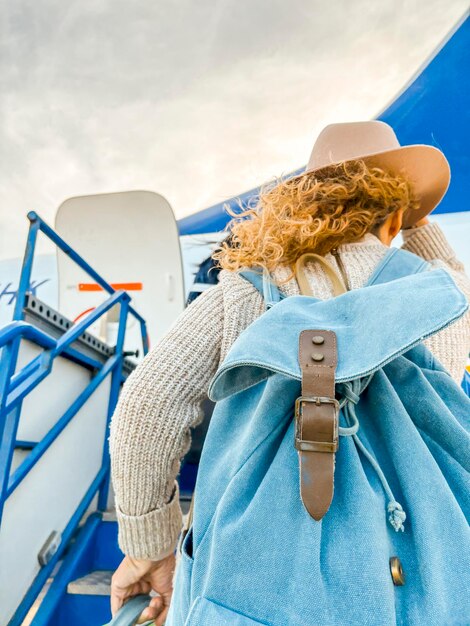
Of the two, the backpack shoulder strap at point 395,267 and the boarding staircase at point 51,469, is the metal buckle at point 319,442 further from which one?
the boarding staircase at point 51,469

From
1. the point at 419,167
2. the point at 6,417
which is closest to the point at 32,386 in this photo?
the point at 6,417

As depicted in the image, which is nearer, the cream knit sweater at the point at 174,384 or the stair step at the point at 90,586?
the cream knit sweater at the point at 174,384

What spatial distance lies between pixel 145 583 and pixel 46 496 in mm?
832

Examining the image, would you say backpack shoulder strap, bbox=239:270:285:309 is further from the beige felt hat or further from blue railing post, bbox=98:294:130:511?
blue railing post, bbox=98:294:130:511

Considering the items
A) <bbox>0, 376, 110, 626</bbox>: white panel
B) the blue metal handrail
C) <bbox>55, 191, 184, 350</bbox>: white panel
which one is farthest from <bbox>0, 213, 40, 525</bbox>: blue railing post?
<bbox>55, 191, 184, 350</bbox>: white panel

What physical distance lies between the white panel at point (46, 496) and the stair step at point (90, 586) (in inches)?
6.8

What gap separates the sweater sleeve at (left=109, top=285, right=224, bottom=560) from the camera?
0.67m

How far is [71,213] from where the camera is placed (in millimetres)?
3604

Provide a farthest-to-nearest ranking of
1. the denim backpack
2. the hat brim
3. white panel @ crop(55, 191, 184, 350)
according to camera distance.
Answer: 1. white panel @ crop(55, 191, 184, 350)
2. the hat brim
3. the denim backpack

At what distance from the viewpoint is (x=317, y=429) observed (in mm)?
413

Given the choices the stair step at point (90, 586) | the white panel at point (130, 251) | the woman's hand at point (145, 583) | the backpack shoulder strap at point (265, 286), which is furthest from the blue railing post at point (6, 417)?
the white panel at point (130, 251)

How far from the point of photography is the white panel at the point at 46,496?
123 cm

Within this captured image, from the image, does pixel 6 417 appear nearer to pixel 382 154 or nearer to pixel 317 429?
pixel 317 429

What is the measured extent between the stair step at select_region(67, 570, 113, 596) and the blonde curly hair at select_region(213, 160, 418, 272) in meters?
1.29
